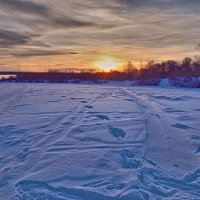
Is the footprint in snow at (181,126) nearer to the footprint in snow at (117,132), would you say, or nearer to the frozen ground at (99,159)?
the frozen ground at (99,159)

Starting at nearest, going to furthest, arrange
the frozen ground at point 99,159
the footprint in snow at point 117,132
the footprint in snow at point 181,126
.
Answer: the frozen ground at point 99,159 → the footprint in snow at point 117,132 → the footprint in snow at point 181,126

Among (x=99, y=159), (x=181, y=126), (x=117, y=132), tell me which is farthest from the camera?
(x=181, y=126)

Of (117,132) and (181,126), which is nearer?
(117,132)

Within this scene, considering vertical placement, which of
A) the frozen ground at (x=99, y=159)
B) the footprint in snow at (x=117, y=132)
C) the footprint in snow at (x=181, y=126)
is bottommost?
the frozen ground at (x=99, y=159)

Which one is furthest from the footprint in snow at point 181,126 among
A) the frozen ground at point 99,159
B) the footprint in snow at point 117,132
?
the footprint in snow at point 117,132

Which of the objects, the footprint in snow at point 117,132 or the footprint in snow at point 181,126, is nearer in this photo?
the footprint in snow at point 117,132

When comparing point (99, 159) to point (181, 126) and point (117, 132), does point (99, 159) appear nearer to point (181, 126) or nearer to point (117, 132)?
point (117, 132)

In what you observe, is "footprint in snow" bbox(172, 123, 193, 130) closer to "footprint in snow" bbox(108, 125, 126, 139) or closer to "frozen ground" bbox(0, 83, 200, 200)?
"frozen ground" bbox(0, 83, 200, 200)

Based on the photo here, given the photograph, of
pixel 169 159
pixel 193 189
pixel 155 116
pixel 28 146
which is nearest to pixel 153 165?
pixel 169 159

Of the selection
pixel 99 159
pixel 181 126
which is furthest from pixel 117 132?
pixel 99 159

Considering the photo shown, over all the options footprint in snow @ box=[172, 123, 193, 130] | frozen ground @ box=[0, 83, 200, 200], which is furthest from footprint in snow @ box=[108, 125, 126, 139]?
footprint in snow @ box=[172, 123, 193, 130]

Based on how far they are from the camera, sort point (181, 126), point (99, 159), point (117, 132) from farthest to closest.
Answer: point (181, 126), point (117, 132), point (99, 159)

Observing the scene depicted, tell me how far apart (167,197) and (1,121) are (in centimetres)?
726

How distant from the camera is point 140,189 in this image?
15.0 feet
